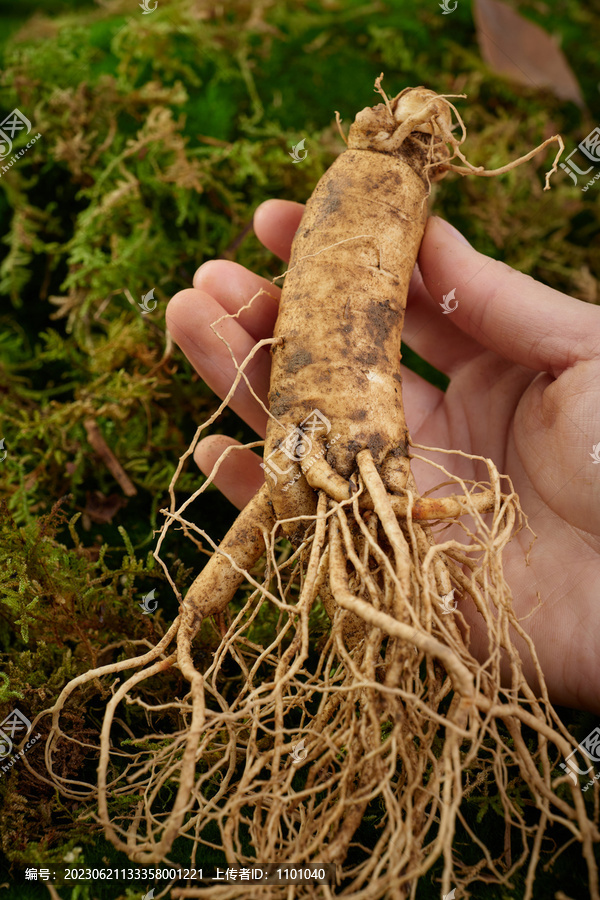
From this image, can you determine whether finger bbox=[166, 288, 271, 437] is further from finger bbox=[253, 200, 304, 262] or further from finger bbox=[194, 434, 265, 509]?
finger bbox=[253, 200, 304, 262]

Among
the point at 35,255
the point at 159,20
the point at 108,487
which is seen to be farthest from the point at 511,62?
the point at 108,487

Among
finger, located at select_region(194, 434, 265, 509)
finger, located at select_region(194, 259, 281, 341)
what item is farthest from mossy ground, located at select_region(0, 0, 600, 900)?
finger, located at select_region(194, 259, 281, 341)

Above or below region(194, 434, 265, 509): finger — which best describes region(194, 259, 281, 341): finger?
above

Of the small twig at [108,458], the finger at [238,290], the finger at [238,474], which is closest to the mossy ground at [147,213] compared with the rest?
the small twig at [108,458]

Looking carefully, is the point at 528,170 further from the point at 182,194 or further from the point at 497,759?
the point at 497,759

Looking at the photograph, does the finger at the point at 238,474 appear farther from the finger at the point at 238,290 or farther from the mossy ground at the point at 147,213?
the finger at the point at 238,290

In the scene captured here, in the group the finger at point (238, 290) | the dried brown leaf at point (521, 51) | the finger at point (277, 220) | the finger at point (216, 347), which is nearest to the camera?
the finger at point (216, 347)
